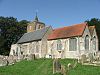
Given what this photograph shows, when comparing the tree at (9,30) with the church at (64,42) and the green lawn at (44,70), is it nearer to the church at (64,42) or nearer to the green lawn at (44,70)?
the church at (64,42)

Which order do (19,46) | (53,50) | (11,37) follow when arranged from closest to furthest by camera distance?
(53,50) < (19,46) < (11,37)

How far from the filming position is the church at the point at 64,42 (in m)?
38.1

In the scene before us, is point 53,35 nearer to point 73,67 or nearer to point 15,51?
point 15,51

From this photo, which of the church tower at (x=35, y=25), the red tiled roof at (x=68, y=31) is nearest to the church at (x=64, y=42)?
the red tiled roof at (x=68, y=31)

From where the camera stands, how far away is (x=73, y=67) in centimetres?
2434

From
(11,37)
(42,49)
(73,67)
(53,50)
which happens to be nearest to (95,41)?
(53,50)

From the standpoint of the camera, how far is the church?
38.1 meters

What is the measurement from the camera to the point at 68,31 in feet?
136

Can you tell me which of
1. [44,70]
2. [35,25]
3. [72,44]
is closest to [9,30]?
[35,25]

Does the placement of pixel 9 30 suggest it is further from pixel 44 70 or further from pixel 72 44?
pixel 44 70

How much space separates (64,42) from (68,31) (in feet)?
7.45

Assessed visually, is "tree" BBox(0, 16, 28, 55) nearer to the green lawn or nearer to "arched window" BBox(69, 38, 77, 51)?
"arched window" BBox(69, 38, 77, 51)

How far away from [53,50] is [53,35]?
3.23 m

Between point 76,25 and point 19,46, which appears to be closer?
point 76,25
